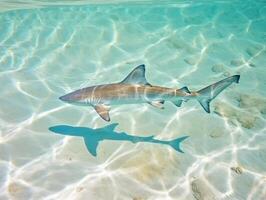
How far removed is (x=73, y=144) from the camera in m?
6.61

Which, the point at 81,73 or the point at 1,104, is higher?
the point at 1,104

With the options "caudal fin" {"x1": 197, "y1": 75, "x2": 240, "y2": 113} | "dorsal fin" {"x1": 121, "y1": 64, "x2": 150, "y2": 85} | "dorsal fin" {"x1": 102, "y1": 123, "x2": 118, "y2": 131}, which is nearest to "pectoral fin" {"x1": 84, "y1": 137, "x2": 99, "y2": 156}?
"dorsal fin" {"x1": 102, "y1": 123, "x2": 118, "y2": 131}

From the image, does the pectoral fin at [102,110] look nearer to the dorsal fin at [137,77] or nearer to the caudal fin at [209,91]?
the dorsal fin at [137,77]

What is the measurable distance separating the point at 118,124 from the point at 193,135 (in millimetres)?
1725

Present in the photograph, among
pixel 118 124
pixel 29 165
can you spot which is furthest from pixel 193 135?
pixel 29 165

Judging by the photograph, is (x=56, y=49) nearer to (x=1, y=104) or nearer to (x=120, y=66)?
(x=120, y=66)

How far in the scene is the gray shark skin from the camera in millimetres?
5922

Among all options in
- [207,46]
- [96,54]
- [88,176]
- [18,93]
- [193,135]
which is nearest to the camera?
[88,176]

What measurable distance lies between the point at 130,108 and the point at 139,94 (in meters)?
2.11

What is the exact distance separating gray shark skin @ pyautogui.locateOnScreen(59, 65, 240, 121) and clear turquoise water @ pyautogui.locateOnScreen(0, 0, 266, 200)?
1.12 meters

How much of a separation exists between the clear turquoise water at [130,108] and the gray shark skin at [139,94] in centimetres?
112

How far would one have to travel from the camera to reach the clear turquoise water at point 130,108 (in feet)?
19.1

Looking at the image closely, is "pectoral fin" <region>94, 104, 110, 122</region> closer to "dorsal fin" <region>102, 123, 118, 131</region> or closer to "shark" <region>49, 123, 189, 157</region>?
"shark" <region>49, 123, 189, 157</region>

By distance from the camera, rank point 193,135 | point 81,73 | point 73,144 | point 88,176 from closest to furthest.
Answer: point 88,176, point 73,144, point 193,135, point 81,73
